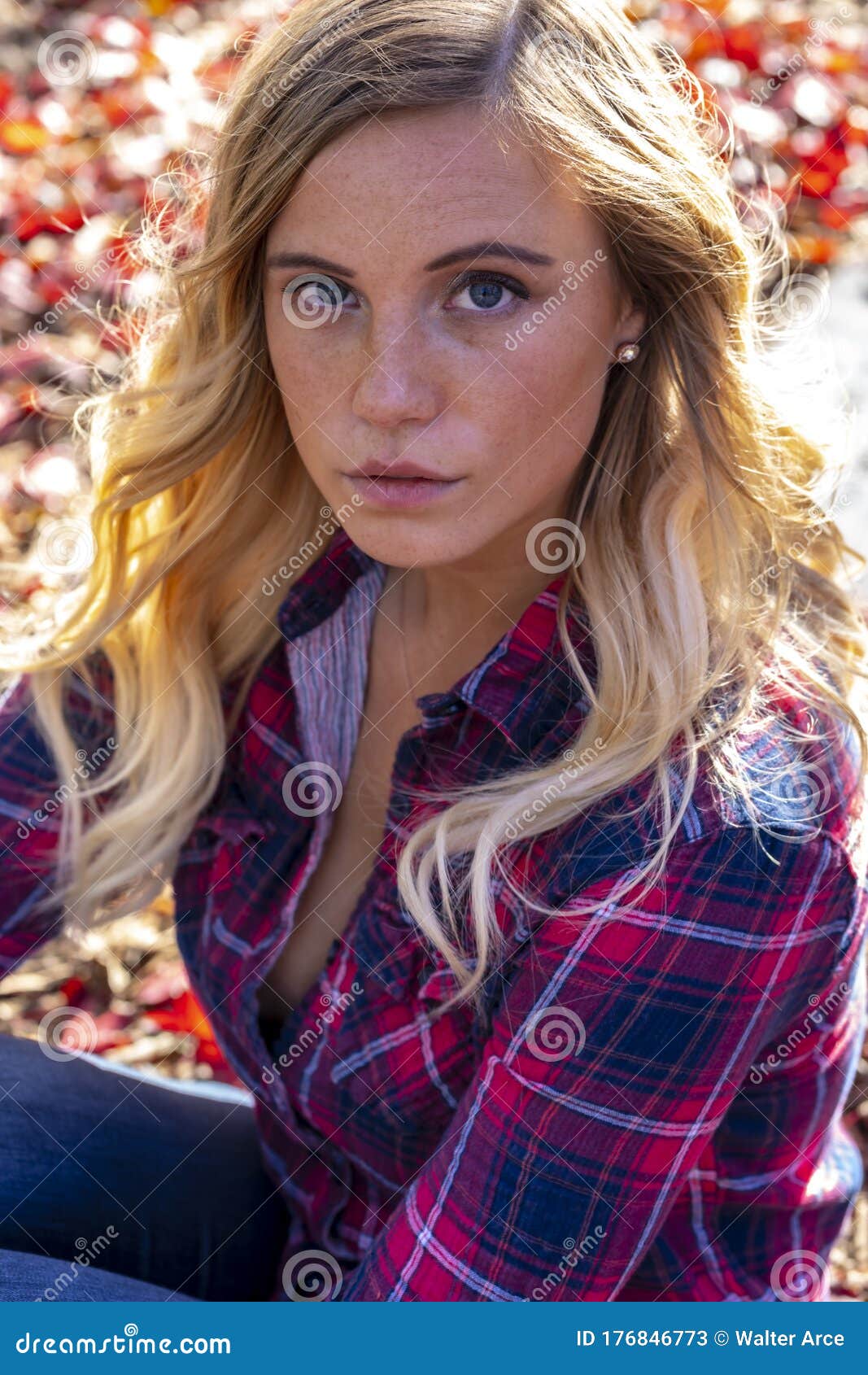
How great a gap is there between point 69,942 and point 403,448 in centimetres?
157

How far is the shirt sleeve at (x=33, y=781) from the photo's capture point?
1.94m

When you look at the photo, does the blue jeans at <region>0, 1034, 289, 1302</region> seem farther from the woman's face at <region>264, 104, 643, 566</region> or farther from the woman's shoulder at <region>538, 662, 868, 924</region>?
the woman's face at <region>264, 104, 643, 566</region>

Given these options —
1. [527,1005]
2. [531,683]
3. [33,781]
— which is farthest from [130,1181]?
[531,683]

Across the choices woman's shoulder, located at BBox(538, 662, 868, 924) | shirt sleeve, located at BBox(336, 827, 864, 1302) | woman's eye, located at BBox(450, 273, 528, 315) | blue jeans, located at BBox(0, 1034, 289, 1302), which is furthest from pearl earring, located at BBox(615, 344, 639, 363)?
blue jeans, located at BBox(0, 1034, 289, 1302)

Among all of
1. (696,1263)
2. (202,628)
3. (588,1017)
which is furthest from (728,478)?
(696,1263)

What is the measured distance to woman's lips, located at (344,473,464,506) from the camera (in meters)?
1.52

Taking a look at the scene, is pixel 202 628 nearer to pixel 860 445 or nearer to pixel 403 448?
pixel 403 448

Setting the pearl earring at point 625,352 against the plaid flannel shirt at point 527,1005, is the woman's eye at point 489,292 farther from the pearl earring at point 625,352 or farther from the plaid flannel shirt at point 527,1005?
the plaid flannel shirt at point 527,1005

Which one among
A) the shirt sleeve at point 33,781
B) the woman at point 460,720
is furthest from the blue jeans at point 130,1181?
the shirt sleeve at point 33,781

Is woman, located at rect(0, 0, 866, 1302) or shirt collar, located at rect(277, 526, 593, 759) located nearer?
woman, located at rect(0, 0, 866, 1302)

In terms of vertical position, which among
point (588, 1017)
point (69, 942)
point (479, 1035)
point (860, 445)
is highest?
point (860, 445)

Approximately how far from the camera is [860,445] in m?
3.27

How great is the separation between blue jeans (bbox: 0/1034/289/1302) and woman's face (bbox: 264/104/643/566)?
2.97 feet

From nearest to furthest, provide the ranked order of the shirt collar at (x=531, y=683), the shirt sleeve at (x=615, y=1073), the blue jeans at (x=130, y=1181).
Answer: the shirt sleeve at (x=615, y=1073), the shirt collar at (x=531, y=683), the blue jeans at (x=130, y=1181)
